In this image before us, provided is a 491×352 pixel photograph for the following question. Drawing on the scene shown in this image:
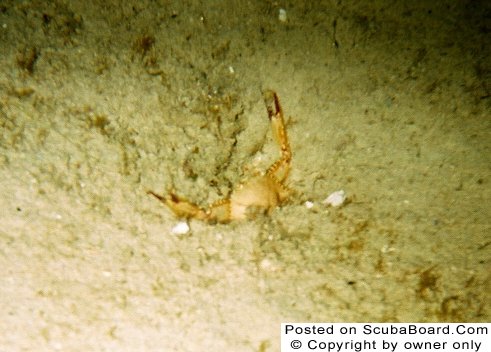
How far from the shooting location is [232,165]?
2090 millimetres

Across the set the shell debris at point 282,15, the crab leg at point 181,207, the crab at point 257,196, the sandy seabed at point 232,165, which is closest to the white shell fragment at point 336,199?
the sandy seabed at point 232,165

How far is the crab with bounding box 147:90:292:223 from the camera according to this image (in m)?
1.97

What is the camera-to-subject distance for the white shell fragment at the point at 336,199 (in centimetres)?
205

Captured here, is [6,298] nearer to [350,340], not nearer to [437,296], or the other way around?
[350,340]

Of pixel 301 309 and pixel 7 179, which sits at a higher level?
pixel 7 179

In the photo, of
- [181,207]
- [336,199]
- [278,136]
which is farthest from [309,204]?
[181,207]

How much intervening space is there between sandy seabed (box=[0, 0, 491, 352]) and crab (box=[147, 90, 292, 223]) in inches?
1.6

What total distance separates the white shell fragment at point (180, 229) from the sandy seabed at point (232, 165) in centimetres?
2

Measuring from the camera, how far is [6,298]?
1803 mm

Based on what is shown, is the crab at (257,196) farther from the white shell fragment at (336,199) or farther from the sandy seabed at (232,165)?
the white shell fragment at (336,199)

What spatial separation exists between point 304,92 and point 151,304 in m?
1.38

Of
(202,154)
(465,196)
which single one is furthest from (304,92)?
(465,196)

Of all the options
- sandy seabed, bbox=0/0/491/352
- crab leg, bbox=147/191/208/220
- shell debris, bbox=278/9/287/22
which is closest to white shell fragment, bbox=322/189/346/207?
sandy seabed, bbox=0/0/491/352

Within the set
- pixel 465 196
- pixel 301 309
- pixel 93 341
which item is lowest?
pixel 93 341
